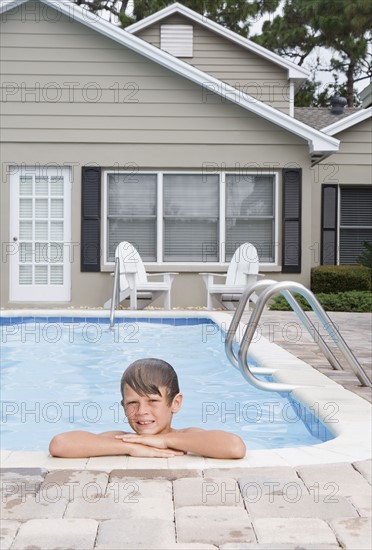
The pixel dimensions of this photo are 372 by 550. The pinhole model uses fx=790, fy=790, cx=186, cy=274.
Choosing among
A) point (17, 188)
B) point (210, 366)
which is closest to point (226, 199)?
point (17, 188)

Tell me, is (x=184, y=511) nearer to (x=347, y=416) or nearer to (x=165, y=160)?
(x=347, y=416)

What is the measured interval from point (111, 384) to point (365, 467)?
3.82 meters

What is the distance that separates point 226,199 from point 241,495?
9.43 m

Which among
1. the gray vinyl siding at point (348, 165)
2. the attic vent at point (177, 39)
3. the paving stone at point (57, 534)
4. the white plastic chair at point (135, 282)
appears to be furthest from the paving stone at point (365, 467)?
the attic vent at point (177, 39)

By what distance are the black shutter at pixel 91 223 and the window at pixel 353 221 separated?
449 centimetres

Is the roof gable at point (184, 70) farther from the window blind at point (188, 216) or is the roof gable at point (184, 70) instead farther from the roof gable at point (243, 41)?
the roof gable at point (243, 41)

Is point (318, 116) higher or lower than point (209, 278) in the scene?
higher

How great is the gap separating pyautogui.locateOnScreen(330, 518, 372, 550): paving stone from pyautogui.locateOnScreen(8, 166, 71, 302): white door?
949cm

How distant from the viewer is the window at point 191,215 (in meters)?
11.6

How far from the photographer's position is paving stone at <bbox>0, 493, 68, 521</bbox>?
219cm

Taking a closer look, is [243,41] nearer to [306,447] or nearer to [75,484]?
[306,447]

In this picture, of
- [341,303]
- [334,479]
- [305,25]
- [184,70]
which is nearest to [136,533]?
[334,479]

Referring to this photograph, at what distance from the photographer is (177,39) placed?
47.2ft

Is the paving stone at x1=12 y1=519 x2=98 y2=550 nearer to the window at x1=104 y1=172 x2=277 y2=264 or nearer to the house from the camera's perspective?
the house
